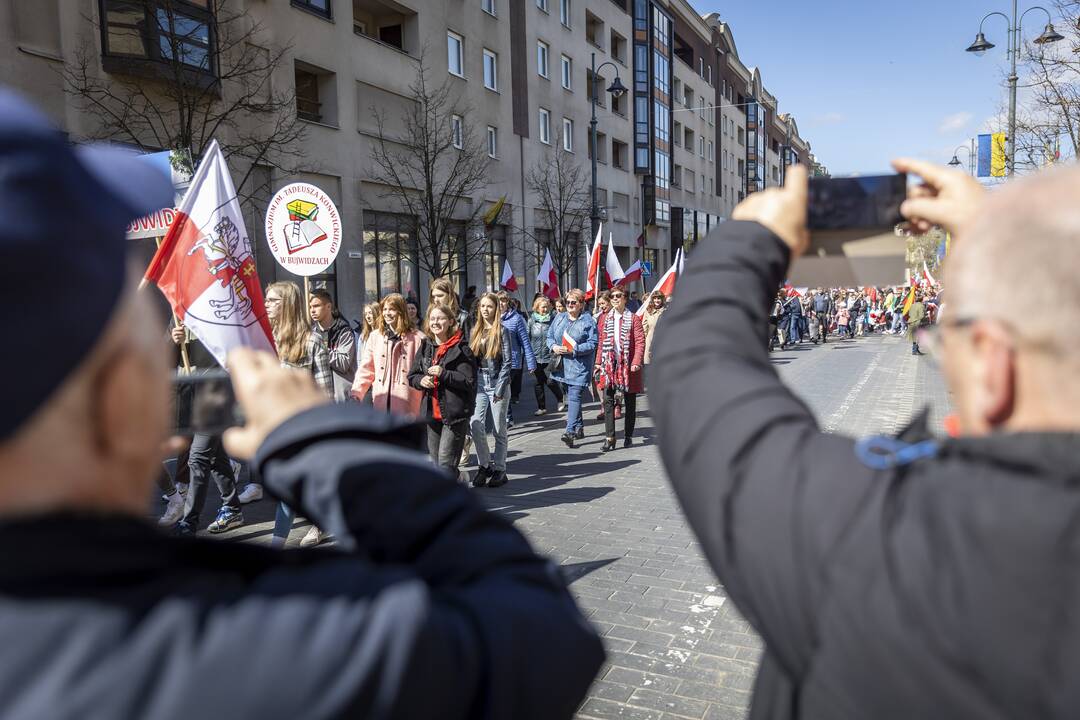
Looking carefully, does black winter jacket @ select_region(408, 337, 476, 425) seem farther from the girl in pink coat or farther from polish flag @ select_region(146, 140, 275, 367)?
polish flag @ select_region(146, 140, 275, 367)

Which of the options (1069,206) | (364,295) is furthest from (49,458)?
(364,295)

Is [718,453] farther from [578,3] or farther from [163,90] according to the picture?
[578,3]

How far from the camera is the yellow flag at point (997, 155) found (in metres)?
19.3

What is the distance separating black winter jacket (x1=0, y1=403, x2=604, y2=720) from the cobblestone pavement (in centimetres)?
293

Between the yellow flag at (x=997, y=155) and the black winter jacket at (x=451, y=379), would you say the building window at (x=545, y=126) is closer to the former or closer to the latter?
the yellow flag at (x=997, y=155)

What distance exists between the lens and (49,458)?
0.74 metres

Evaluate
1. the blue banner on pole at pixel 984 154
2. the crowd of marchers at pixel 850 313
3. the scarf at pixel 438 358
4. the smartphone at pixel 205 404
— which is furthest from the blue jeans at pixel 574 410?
the blue banner on pole at pixel 984 154

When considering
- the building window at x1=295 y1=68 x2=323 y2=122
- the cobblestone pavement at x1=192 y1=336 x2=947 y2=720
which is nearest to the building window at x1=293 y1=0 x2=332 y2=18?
the building window at x1=295 y1=68 x2=323 y2=122

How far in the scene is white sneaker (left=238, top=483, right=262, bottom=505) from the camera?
24.1 feet

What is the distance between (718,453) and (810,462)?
0.38ft

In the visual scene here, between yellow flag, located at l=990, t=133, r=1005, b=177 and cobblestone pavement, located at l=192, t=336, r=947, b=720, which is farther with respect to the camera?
yellow flag, located at l=990, t=133, r=1005, b=177

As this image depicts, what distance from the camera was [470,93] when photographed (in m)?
27.2

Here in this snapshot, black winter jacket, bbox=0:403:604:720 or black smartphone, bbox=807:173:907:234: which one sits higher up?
black smartphone, bbox=807:173:907:234

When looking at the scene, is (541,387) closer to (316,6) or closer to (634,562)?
(634,562)
